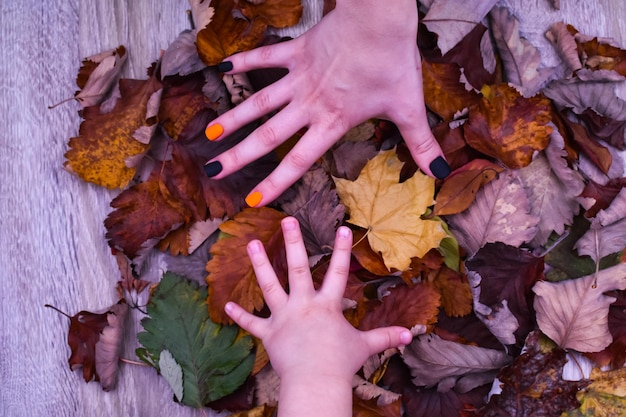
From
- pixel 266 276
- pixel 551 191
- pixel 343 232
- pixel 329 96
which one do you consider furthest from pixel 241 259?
pixel 551 191

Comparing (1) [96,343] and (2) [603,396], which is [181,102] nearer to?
(1) [96,343]

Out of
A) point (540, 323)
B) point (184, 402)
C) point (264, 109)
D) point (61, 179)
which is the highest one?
point (264, 109)

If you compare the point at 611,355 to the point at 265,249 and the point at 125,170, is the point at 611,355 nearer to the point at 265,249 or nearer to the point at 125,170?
the point at 265,249

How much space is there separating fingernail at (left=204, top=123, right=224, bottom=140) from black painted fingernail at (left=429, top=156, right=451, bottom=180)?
1.03 ft

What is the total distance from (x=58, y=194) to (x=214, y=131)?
0.96ft

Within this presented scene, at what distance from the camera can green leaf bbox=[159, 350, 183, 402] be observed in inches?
35.8

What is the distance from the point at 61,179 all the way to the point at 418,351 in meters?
0.63

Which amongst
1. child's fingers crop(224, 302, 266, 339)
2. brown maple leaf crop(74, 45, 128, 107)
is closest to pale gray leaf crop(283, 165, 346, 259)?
child's fingers crop(224, 302, 266, 339)

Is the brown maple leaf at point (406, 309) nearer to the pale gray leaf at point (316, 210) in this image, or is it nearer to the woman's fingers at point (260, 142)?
the pale gray leaf at point (316, 210)

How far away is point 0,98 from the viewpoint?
3.23 feet

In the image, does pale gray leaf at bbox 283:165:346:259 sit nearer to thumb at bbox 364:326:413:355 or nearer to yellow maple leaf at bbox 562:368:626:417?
thumb at bbox 364:326:413:355

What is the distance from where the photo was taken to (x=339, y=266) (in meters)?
0.84

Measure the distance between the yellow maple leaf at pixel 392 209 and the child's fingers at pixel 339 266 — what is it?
0.07 meters

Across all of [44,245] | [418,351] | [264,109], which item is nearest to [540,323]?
[418,351]
